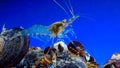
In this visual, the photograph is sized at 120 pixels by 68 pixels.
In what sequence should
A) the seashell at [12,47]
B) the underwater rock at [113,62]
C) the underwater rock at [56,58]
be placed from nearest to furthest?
the underwater rock at [56,58], the seashell at [12,47], the underwater rock at [113,62]

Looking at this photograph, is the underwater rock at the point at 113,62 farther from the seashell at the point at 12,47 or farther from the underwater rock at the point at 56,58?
the seashell at the point at 12,47

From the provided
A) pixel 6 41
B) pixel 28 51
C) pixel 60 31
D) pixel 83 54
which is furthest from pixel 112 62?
pixel 6 41

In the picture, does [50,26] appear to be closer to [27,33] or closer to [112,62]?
[27,33]

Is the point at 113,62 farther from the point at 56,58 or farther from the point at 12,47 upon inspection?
the point at 12,47

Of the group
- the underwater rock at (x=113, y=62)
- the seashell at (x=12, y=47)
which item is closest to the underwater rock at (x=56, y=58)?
the seashell at (x=12, y=47)

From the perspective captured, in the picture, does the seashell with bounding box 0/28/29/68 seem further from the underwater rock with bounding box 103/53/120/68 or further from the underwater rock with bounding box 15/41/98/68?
the underwater rock with bounding box 103/53/120/68

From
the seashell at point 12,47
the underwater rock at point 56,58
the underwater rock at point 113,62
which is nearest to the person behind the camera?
the underwater rock at point 56,58

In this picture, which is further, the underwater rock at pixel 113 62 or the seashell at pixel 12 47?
the underwater rock at pixel 113 62

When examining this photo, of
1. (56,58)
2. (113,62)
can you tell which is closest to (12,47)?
(56,58)
